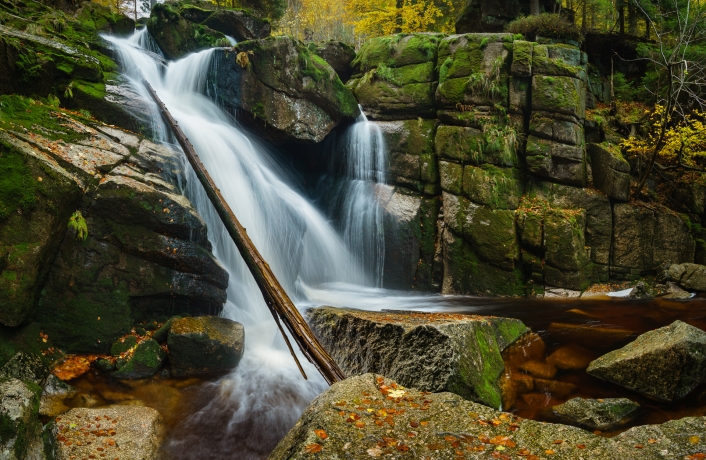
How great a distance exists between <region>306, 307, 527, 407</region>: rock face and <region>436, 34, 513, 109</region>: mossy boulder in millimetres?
8827

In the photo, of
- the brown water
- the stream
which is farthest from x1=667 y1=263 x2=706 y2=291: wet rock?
the brown water

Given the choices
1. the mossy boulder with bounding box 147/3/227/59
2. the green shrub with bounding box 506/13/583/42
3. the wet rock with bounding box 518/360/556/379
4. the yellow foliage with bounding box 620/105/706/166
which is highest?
the green shrub with bounding box 506/13/583/42

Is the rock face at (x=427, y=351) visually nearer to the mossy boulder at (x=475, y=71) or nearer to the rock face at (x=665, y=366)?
the rock face at (x=665, y=366)

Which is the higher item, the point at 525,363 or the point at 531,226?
the point at 531,226

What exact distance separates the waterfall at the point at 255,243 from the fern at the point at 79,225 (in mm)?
2348

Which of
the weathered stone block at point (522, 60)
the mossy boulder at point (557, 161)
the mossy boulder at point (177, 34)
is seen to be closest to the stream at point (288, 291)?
the mossy boulder at point (177, 34)

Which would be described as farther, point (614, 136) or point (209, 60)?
point (614, 136)

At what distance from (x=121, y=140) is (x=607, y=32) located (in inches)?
772

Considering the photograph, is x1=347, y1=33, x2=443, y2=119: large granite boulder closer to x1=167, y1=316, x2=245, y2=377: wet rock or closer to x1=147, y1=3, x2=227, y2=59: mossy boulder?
x1=147, y1=3, x2=227, y2=59: mossy boulder

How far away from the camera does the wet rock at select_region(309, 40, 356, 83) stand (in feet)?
49.6

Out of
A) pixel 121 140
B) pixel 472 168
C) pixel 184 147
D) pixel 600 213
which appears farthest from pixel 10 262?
pixel 600 213

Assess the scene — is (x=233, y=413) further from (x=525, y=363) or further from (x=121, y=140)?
(x=121, y=140)

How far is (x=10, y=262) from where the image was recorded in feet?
17.2

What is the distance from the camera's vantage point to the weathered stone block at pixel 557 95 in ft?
39.5
